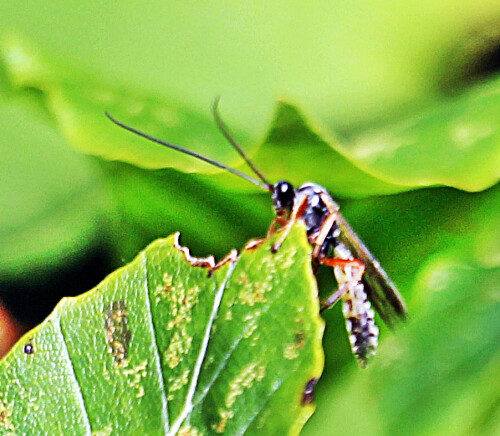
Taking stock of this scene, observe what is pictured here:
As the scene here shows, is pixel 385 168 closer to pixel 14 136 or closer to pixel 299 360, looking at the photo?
pixel 299 360

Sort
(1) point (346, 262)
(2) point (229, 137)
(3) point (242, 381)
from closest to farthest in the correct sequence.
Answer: (3) point (242, 381) < (1) point (346, 262) < (2) point (229, 137)

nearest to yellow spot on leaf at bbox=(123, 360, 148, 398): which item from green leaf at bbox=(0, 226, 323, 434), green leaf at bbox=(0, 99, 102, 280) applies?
green leaf at bbox=(0, 226, 323, 434)

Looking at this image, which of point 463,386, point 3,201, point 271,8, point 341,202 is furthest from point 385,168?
point 3,201

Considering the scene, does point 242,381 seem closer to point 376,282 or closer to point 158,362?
point 158,362

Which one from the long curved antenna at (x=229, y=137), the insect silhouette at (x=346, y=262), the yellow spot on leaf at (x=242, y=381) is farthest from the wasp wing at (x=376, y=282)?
the yellow spot on leaf at (x=242, y=381)

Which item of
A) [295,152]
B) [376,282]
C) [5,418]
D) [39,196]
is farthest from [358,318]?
[39,196]

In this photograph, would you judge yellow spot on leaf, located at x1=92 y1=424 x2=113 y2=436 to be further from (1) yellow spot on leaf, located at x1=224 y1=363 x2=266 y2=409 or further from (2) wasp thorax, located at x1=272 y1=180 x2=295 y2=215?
(2) wasp thorax, located at x1=272 y1=180 x2=295 y2=215

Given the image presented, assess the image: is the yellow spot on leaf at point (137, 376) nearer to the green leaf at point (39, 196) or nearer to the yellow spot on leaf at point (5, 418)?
the yellow spot on leaf at point (5, 418)
